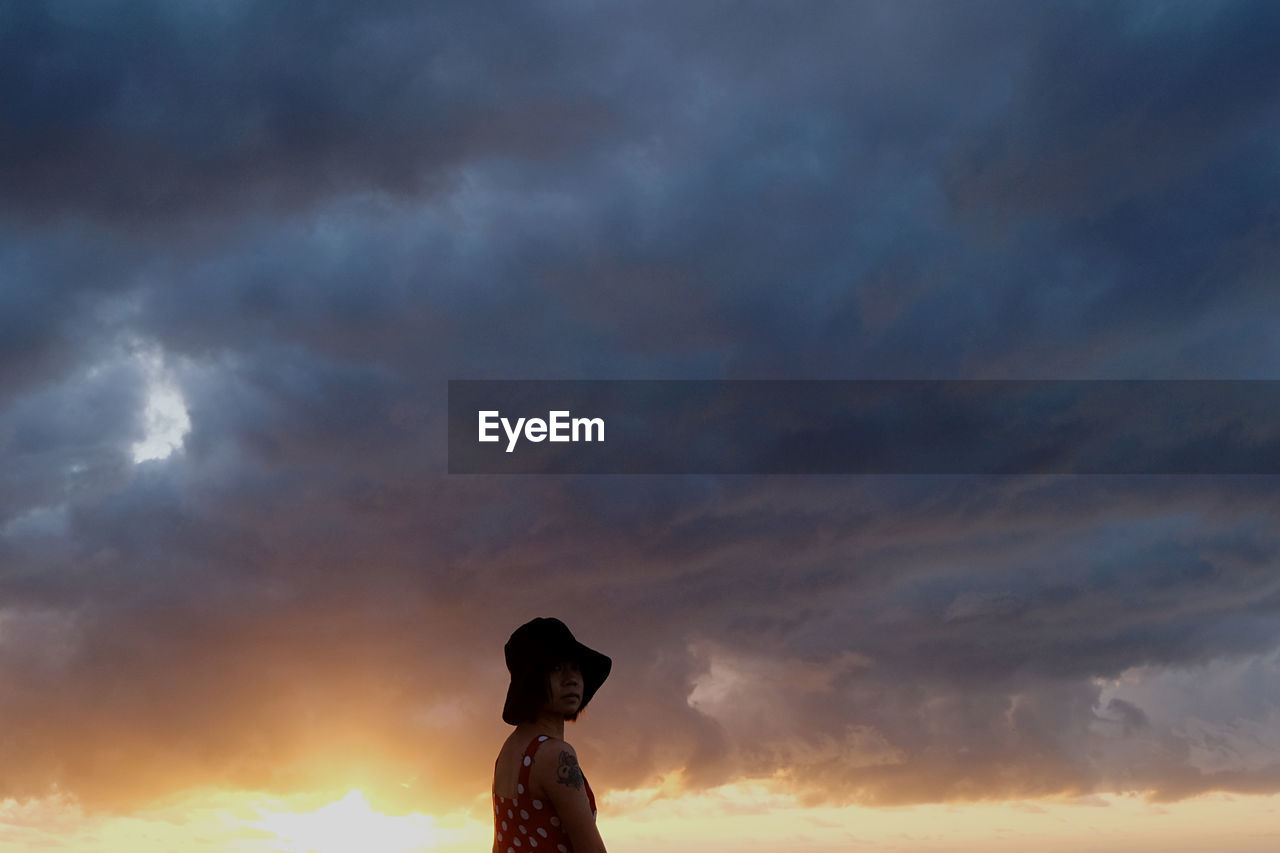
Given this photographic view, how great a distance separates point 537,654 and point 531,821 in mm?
1436

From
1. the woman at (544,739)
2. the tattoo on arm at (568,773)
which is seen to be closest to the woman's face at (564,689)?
the woman at (544,739)

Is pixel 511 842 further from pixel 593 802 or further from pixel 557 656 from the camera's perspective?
pixel 557 656

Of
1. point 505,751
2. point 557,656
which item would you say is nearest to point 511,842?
point 505,751

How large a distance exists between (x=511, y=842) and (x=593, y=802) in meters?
0.91

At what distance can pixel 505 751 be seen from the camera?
39.1 ft

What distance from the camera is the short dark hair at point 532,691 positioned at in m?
11.6

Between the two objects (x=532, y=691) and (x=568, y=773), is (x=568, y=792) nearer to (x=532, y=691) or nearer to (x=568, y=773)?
(x=568, y=773)

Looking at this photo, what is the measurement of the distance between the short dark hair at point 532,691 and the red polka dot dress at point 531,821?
24 centimetres

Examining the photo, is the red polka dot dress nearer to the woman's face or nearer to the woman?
the woman

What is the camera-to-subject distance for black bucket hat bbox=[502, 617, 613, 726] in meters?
11.6

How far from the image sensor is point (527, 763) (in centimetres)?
1154

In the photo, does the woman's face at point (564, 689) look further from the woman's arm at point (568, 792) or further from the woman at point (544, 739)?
the woman's arm at point (568, 792)

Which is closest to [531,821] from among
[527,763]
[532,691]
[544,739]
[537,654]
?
[527,763]

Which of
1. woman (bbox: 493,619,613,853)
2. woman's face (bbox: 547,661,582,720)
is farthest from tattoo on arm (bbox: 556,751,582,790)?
woman's face (bbox: 547,661,582,720)
